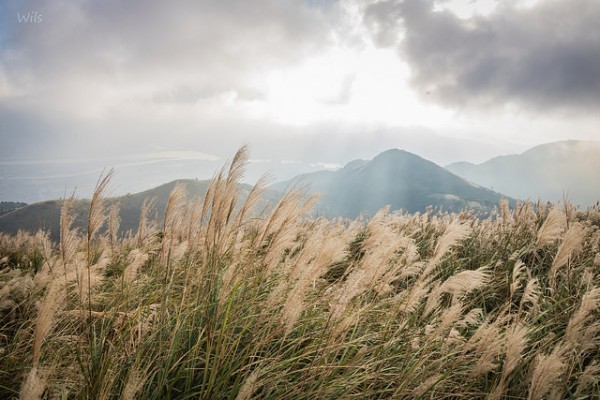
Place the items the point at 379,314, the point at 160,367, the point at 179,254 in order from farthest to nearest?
the point at 179,254, the point at 379,314, the point at 160,367

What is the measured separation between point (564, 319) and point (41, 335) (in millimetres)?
4592

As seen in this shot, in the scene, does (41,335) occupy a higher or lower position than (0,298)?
higher

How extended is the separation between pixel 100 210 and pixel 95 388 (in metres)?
1.09

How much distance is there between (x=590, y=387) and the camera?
2621 millimetres

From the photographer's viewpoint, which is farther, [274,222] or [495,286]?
[495,286]

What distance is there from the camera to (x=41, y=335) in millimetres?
1499

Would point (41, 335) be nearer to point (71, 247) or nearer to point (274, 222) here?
point (71, 247)

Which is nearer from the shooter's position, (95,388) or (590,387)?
(95,388)

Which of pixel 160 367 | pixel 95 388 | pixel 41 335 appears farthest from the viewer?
pixel 160 367

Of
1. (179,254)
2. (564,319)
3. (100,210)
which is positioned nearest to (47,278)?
(179,254)

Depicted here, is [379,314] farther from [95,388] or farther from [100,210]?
[100,210]

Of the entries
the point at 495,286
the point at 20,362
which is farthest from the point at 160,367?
the point at 495,286

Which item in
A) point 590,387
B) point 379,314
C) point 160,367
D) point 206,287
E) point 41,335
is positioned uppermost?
point 41,335

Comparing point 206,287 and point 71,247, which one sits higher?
point 71,247
